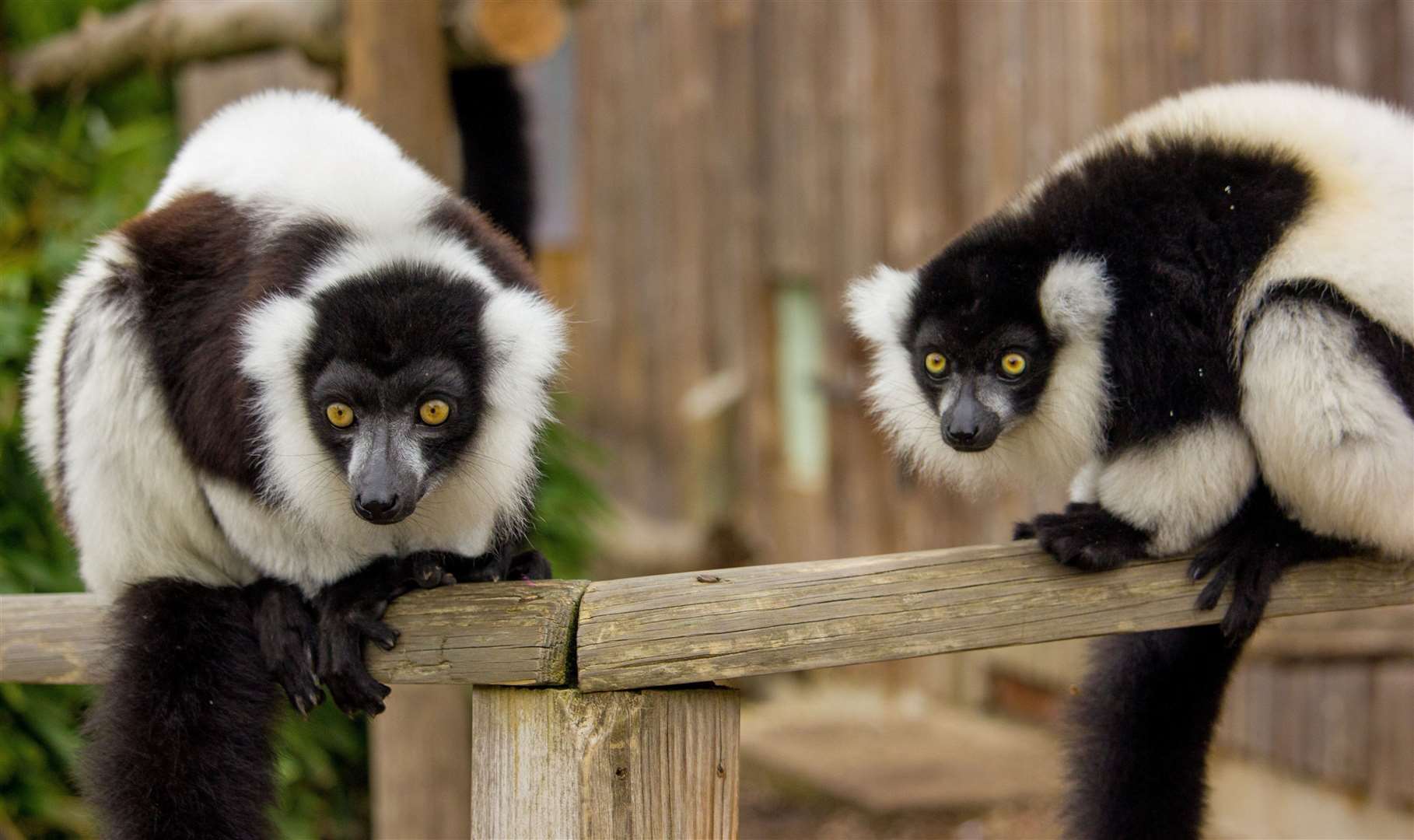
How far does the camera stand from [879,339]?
4.00 m

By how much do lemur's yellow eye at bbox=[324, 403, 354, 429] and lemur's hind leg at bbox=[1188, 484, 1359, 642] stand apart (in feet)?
6.53

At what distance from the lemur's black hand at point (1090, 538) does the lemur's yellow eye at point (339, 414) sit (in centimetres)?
159

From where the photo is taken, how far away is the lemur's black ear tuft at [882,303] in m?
3.89

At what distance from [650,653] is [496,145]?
3072mm

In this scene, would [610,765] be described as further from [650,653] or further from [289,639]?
[289,639]

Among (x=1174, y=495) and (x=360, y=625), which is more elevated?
(x=1174, y=495)

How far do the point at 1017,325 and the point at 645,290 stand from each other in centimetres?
800

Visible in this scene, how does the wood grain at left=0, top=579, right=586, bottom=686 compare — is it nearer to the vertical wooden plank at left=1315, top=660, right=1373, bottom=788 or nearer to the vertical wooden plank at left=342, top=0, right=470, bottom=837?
the vertical wooden plank at left=342, top=0, right=470, bottom=837

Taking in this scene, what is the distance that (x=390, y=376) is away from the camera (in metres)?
3.08

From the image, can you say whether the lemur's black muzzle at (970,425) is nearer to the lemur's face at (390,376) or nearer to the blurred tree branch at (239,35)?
the lemur's face at (390,376)

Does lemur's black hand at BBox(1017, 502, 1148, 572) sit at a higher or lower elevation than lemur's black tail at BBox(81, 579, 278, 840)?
higher

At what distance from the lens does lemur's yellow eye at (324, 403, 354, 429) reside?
3090mm

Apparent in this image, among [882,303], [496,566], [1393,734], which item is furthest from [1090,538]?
[1393,734]

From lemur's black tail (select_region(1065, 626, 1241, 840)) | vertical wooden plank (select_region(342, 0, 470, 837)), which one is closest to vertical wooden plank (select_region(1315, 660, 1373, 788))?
lemur's black tail (select_region(1065, 626, 1241, 840))
